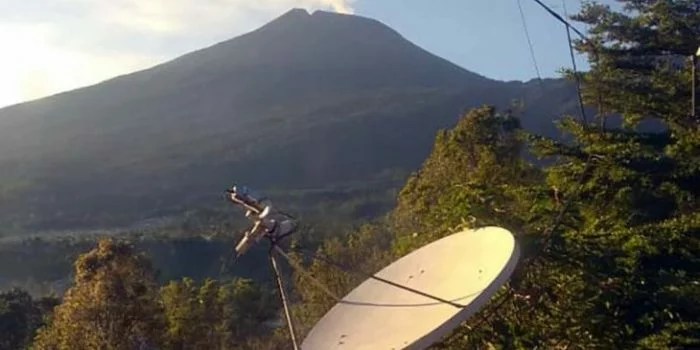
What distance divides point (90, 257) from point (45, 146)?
7851 cm

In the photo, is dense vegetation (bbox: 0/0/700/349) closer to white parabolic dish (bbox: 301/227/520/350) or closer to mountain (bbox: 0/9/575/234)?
white parabolic dish (bbox: 301/227/520/350)

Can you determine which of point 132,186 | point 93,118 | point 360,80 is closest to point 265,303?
point 132,186

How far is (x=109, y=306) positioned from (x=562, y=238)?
5416 mm

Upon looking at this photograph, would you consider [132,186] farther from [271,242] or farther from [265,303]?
[271,242]

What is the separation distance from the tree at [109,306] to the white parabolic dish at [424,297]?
16.2 feet

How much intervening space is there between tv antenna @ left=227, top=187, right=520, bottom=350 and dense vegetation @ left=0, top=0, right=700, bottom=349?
2.05ft

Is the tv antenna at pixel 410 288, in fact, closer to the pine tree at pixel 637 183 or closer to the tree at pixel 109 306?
the pine tree at pixel 637 183

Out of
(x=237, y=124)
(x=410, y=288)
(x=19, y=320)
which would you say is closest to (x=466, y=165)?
(x=19, y=320)

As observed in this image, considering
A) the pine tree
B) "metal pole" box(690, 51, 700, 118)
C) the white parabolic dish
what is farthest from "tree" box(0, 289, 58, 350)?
the white parabolic dish

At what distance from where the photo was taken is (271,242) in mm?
4688

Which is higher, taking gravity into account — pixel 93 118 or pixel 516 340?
pixel 93 118

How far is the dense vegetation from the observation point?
7754 mm

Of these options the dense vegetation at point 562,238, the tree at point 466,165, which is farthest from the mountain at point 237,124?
the dense vegetation at point 562,238

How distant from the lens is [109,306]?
36.6ft
